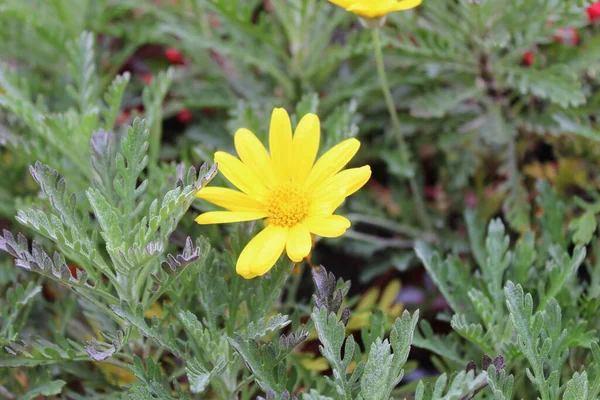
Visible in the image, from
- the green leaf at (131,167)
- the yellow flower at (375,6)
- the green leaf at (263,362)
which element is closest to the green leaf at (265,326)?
the green leaf at (263,362)

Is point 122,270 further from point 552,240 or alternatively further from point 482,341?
point 552,240

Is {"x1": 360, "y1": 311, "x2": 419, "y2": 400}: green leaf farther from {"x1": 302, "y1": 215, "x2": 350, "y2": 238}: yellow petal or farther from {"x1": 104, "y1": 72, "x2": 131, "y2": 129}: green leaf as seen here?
{"x1": 104, "y1": 72, "x2": 131, "y2": 129}: green leaf

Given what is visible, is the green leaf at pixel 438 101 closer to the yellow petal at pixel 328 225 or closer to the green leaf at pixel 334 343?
the yellow petal at pixel 328 225

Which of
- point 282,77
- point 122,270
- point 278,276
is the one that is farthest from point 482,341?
point 282,77

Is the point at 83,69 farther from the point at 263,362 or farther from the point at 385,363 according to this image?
the point at 385,363

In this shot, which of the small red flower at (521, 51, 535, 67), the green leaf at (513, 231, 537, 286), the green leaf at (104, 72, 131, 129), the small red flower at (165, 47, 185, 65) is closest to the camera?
the green leaf at (513, 231, 537, 286)

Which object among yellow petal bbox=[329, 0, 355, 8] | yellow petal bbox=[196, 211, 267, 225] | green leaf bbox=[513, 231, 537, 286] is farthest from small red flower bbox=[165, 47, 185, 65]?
green leaf bbox=[513, 231, 537, 286]

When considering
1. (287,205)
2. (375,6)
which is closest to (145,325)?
(287,205)
